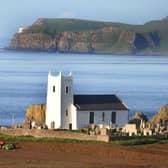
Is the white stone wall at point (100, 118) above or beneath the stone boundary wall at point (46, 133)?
above

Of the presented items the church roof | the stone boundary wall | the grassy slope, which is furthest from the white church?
the grassy slope

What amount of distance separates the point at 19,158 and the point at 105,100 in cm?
1387

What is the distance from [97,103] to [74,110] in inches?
62.7

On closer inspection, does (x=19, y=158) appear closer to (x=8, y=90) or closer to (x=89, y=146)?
(x=89, y=146)

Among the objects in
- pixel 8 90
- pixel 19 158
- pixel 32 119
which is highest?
pixel 8 90

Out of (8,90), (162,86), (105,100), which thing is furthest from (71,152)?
(162,86)

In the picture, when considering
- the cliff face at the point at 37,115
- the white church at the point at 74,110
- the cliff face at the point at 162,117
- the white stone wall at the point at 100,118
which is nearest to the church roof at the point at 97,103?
the white church at the point at 74,110

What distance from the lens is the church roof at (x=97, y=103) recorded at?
181 feet

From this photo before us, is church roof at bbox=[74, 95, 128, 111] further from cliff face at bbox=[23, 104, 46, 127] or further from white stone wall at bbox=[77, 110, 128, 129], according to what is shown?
cliff face at bbox=[23, 104, 46, 127]

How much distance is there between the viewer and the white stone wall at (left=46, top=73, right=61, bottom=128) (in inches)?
2170

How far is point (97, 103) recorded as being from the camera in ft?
183

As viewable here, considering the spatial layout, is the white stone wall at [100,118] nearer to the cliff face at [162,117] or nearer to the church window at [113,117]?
the church window at [113,117]

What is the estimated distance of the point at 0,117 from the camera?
246ft

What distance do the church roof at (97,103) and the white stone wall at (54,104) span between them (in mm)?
1007
